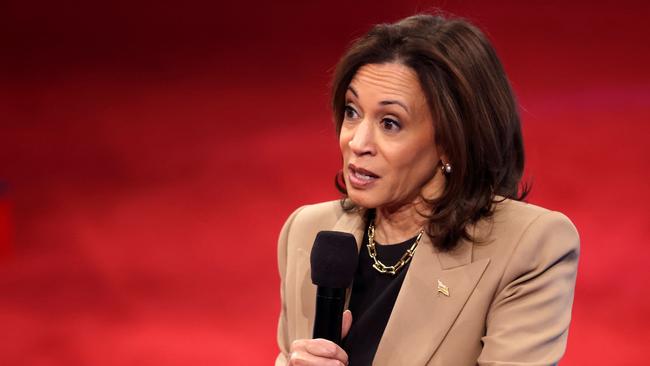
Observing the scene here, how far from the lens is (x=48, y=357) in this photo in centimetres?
322

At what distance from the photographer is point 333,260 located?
165 centimetres

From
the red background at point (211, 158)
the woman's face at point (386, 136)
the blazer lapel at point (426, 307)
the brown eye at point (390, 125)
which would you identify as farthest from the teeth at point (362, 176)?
the red background at point (211, 158)

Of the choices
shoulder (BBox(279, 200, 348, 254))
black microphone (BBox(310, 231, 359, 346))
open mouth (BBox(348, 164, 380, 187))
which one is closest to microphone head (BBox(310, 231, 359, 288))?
black microphone (BBox(310, 231, 359, 346))

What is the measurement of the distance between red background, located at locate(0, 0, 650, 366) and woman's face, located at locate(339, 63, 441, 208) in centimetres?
139

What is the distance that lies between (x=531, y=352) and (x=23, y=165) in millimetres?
2700

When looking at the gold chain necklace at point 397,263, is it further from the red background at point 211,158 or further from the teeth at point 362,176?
the red background at point 211,158

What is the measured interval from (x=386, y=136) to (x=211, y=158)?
196 cm

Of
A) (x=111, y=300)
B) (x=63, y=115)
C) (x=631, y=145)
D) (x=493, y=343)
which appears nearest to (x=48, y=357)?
(x=111, y=300)

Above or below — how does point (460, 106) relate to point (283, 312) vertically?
above

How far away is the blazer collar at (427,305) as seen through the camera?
183 cm

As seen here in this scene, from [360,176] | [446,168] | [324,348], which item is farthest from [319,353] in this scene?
[446,168]

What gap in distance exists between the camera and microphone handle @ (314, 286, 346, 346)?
1.62m

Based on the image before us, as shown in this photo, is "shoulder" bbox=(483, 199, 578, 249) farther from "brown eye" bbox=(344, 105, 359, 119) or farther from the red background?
the red background

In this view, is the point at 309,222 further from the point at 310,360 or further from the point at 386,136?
the point at 310,360
